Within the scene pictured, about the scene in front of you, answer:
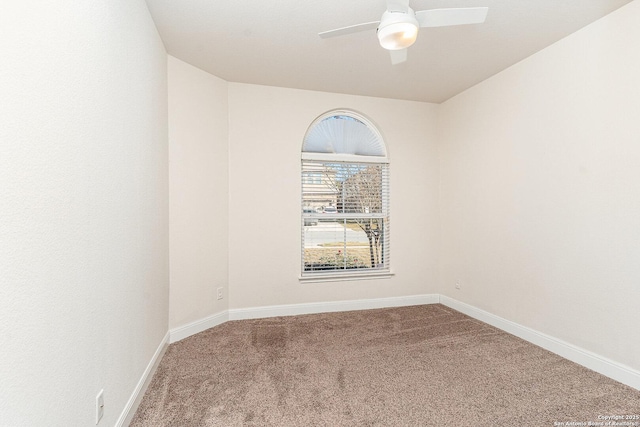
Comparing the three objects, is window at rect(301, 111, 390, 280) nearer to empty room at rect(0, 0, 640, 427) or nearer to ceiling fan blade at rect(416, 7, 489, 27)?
empty room at rect(0, 0, 640, 427)

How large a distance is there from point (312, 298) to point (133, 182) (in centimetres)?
239

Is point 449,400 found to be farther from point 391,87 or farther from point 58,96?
point 391,87

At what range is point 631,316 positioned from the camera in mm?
2045

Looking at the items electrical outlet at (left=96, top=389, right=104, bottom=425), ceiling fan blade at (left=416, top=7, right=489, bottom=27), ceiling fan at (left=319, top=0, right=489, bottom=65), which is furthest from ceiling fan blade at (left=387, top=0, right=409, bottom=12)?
electrical outlet at (left=96, top=389, right=104, bottom=425)

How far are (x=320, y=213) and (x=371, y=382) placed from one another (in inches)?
79.2

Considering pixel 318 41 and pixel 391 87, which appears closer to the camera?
pixel 318 41

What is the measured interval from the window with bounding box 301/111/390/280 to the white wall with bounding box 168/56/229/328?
3.14ft

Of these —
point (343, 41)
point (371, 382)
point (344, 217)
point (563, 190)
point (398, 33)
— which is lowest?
point (371, 382)

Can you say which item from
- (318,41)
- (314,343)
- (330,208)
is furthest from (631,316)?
(318,41)

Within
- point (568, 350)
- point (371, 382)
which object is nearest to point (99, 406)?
point (371, 382)

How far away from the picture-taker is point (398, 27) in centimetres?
174

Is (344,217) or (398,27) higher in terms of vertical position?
(398,27)

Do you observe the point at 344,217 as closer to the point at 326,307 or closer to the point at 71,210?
the point at 326,307

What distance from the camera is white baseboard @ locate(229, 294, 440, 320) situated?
11.1ft
